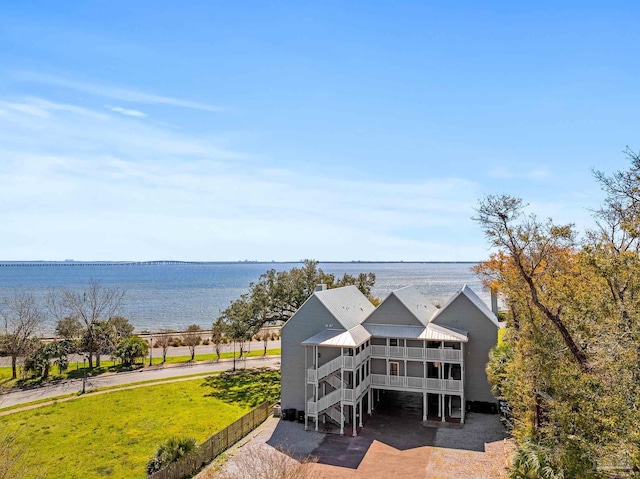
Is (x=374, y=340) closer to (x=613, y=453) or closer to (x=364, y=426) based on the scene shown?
(x=364, y=426)

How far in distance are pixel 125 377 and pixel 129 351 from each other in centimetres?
393

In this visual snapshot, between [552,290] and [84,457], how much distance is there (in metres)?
22.3

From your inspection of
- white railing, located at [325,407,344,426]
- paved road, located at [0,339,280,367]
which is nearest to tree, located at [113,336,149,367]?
paved road, located at [0,339,280,367]

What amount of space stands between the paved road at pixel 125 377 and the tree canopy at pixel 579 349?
26.1 meters

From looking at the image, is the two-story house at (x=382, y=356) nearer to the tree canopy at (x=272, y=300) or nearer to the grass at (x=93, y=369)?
the tree canopy at (x=272, y=300)

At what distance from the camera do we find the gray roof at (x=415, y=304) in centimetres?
2816

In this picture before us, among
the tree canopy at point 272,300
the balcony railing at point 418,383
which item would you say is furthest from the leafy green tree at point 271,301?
the balcony railing at point 418,383

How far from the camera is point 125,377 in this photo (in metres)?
36.5

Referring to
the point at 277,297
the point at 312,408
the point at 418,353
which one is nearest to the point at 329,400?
the point at 312,408

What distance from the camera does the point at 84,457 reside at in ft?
69.4

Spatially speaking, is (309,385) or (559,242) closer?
(559,242)

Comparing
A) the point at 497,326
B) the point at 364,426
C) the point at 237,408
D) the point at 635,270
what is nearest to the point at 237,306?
the point at 237,408

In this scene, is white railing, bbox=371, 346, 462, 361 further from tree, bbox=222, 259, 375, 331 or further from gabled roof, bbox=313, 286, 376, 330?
tree, bbox=222, 259, 375, 331

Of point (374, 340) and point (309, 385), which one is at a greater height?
point (374, 340)
